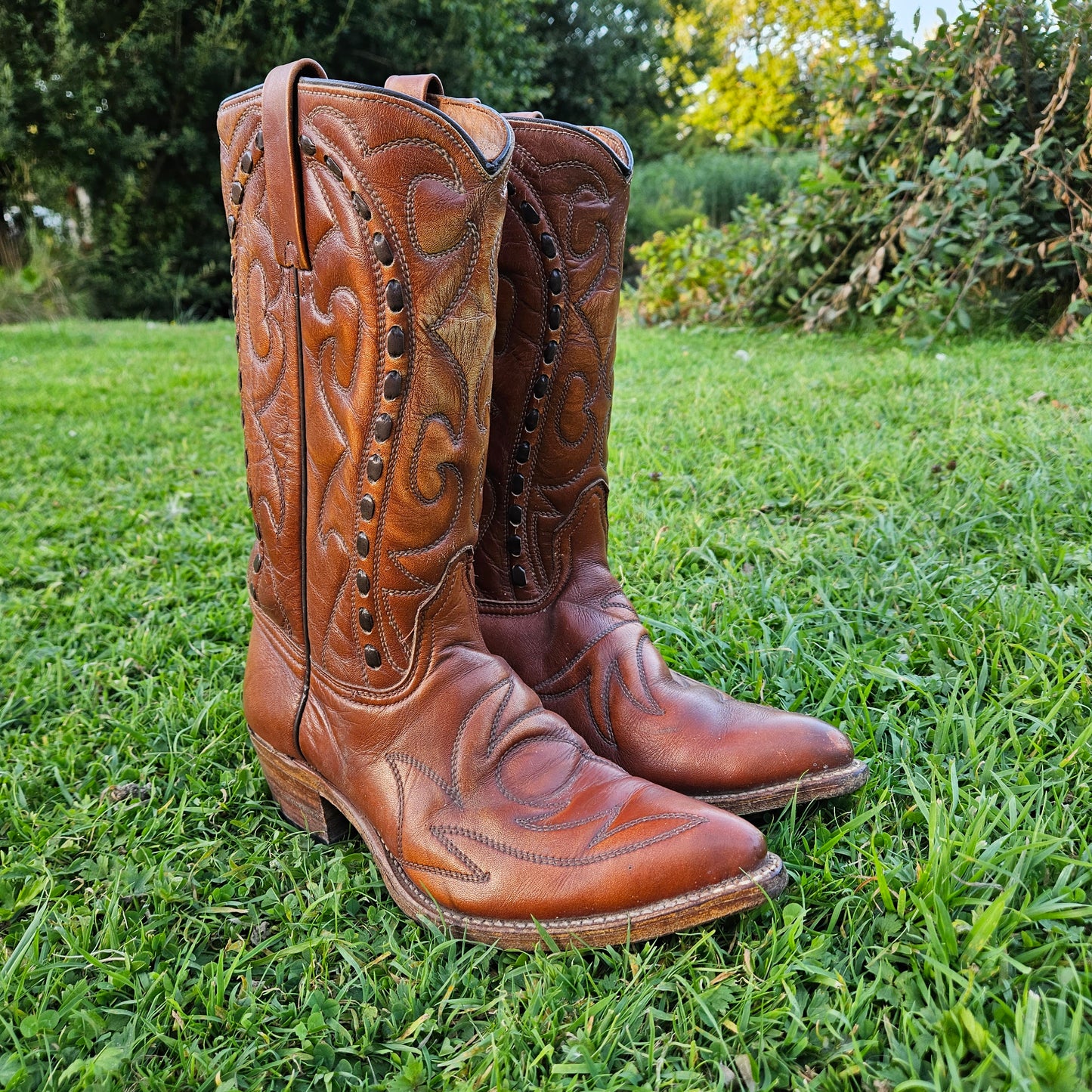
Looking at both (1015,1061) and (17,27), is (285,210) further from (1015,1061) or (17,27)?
(17,27)

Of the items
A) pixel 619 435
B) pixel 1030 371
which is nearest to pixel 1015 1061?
pixel 619 435

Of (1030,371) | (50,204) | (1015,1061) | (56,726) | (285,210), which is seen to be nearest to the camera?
(1015,1061)

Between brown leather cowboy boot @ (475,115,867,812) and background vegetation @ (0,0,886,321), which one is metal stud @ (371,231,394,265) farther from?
background vegetation @ (0,0,886,321)

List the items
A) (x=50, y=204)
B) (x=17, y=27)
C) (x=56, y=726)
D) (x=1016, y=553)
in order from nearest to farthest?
(x=56, y=726), (x=1016, y=553), (x=17, y=27), (x=50, y=204)

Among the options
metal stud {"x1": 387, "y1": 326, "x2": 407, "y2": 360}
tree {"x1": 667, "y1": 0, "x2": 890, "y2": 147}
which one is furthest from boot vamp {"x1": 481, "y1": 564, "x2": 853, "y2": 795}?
tree {"x1": 667, "y1": 0, "x2": 890, "y2": 147}

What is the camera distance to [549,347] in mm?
1248

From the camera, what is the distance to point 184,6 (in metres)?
8.11

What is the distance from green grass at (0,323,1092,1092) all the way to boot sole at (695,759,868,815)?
0.03 m

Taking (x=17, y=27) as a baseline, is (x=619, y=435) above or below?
below

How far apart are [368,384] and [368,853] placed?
2.04 ft

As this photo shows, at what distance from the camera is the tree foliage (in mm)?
7922

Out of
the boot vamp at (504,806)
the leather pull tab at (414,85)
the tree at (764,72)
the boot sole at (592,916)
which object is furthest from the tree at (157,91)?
the boot sole at (592,916)

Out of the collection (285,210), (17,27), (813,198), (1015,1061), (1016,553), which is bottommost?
(1015,1061)

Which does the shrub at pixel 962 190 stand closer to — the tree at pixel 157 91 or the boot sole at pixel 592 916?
the boot sole at pixel 592 916
